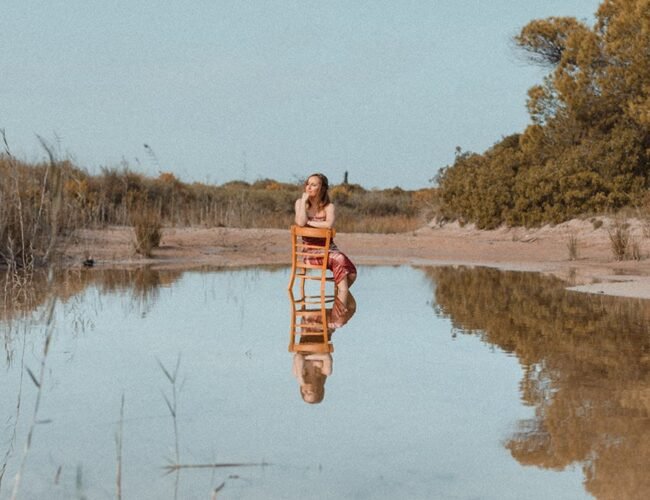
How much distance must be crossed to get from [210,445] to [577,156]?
65.5 feet

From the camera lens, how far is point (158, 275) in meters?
13.8

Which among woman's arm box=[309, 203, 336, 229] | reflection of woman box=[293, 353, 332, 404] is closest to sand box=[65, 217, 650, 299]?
woman's arm box=[309, 203, 336, 229]

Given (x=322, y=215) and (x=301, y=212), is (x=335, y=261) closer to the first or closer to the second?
(x=322, y=215)

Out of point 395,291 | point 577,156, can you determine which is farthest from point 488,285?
point 577,156

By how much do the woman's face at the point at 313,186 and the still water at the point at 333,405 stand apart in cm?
195

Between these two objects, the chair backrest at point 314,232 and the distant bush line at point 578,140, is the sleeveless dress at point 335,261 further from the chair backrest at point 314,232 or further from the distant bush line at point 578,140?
the distant bush line at point 578,140

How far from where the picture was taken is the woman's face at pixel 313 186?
35.9 ft

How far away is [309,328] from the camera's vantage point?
8047mm

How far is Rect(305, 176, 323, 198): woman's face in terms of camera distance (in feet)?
35.9

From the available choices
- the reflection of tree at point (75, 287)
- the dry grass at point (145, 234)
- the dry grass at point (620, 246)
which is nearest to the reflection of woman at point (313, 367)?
the reflection of tree at point (75, 287)

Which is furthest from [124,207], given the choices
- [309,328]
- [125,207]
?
[309,328]

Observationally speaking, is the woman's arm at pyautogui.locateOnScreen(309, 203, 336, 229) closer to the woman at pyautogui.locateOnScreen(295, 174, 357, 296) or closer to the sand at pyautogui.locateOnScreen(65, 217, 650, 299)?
Result: the woman at pyautogui.locateOnScreen(295, 174, 357, 296)

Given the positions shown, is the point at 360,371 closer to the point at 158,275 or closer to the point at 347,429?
the point at 347,429

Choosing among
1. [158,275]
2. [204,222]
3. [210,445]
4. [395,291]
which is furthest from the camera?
[204,222]
